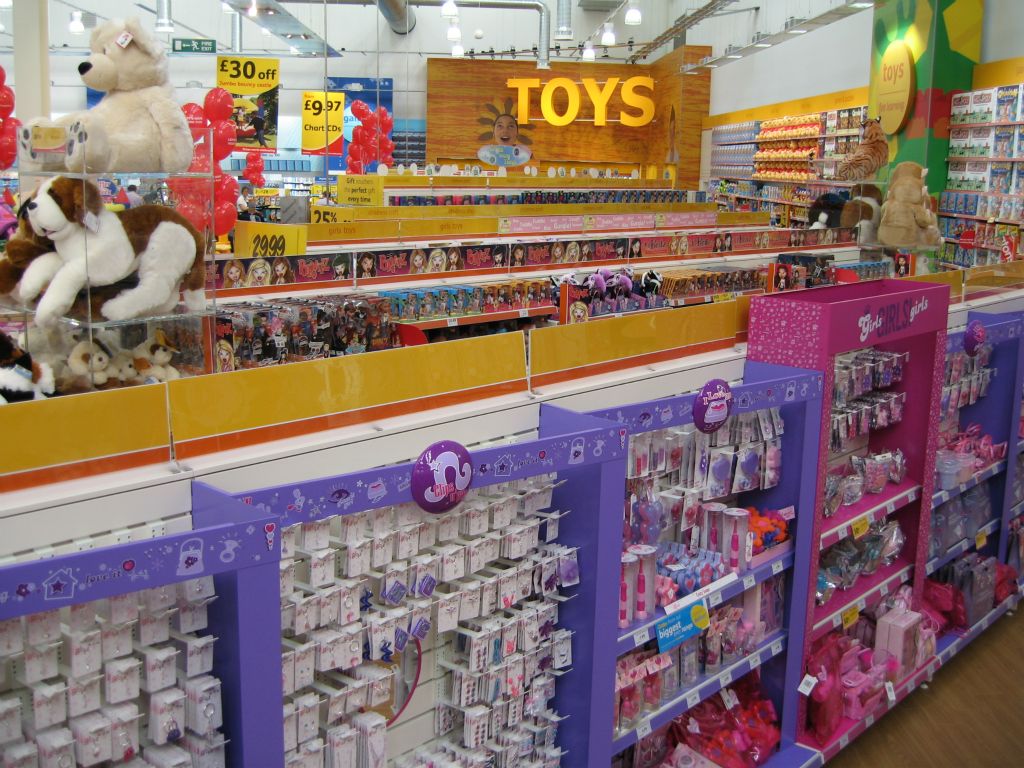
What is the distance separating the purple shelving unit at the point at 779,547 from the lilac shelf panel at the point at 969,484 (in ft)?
4.19

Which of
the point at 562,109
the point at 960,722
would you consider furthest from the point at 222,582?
the point at 562,109

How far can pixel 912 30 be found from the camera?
11.6 meters

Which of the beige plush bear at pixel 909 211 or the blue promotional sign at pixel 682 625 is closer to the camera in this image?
the blue promotional sign at pixel 682 625

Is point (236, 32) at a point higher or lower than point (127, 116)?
higher

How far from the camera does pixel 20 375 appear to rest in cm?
248

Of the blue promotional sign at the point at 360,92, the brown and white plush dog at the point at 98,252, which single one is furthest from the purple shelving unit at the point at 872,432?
the blue promotional sign at the point at 360,92

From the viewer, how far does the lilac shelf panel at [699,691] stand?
2.96 meters

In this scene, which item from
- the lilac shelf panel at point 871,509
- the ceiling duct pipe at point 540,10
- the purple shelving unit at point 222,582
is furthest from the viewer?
the ceiling duct pipe at point 540,10

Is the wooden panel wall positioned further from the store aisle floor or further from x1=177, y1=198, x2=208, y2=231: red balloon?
x1=177, y1=198, x2=208, y2=231: red balloon

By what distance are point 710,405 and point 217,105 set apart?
6.74m

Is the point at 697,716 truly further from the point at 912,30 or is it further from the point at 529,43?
the point at 529,43

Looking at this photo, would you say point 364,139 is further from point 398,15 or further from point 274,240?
point 274,240

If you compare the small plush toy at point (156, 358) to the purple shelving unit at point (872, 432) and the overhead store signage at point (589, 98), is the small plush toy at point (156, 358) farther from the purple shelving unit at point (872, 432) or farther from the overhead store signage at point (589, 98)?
the overhead store signage at point (589, 98)

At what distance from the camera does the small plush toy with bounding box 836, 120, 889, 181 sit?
9742 millimetres
